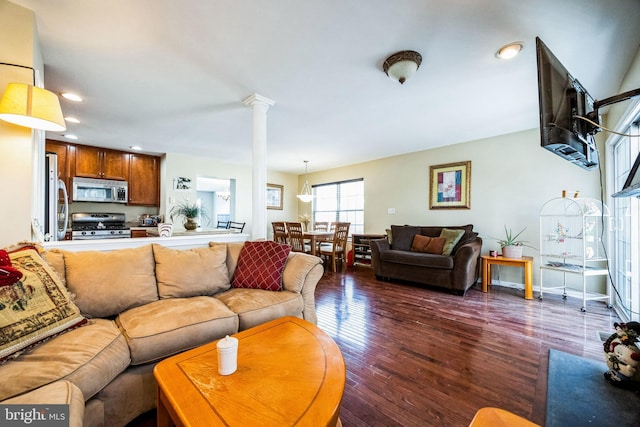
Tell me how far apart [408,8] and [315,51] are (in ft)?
2.34

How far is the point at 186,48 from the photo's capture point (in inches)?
75.4

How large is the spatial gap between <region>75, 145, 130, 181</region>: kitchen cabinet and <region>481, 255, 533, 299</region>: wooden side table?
21.5 feet

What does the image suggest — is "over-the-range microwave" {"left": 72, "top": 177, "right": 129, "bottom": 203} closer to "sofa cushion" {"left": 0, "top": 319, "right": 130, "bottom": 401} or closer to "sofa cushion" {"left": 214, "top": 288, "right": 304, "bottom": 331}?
"sofa cushion" {"left": 214, "top": 288, "right": 304, "bottom": 331}

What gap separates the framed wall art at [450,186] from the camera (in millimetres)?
4227

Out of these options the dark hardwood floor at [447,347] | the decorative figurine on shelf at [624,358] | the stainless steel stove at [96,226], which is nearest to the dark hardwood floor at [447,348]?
the dark hardwood floor at [447,347]

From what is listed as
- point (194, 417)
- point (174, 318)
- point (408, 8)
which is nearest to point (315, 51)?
point (408, 8)

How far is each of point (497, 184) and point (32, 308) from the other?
5.11m

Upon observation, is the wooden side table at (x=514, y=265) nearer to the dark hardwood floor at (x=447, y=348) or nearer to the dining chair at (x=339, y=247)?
the dark hardwood floor at (x=447, y=348)

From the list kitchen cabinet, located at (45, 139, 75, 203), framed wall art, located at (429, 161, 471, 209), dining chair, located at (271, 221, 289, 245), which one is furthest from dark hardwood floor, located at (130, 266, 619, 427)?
kitchen cabinet, located at (45, 139, 75, 203)

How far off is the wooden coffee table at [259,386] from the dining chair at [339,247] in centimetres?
352

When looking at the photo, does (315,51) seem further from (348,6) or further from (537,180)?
(537,180)

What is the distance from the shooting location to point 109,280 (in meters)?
1.66

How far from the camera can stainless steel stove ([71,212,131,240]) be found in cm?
426

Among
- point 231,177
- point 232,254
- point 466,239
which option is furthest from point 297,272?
point 231,177
